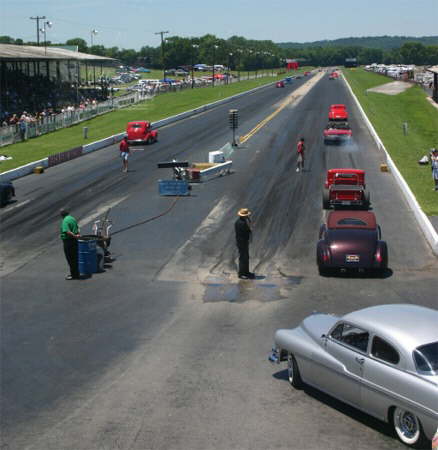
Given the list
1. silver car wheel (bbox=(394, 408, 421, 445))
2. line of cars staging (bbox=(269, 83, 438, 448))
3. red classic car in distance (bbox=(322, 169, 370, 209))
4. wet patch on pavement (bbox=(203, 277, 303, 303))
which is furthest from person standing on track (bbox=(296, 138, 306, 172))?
silver car wheel (bbox=(394, 408, 421, 445))

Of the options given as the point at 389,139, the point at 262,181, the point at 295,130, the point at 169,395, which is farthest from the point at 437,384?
the point at 295,130

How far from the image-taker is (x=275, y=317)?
624 inches

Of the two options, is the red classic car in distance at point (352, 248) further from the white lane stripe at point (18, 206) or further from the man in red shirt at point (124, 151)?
the man in red shirt at point (124, 151)

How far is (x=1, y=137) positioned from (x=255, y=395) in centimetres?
4326

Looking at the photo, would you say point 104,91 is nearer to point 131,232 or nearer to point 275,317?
point 131,232

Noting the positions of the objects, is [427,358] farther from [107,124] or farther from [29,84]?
[29,84]

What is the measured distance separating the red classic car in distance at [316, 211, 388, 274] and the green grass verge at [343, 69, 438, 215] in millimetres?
7806

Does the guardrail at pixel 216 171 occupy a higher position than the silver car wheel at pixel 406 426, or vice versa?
the silver car wheel at pixel 406 426

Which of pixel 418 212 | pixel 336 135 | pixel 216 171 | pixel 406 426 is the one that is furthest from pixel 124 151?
pixel 406 426

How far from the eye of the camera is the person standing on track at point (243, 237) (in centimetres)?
1906

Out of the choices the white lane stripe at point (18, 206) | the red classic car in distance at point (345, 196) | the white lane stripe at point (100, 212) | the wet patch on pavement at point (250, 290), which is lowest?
the white lane stripe at point (18, 206)

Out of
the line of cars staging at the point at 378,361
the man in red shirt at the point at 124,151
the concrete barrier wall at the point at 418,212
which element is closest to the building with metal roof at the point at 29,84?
the man in red shirt at the point at 124,151

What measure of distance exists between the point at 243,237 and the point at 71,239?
14.7 feet

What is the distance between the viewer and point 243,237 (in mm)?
19219
